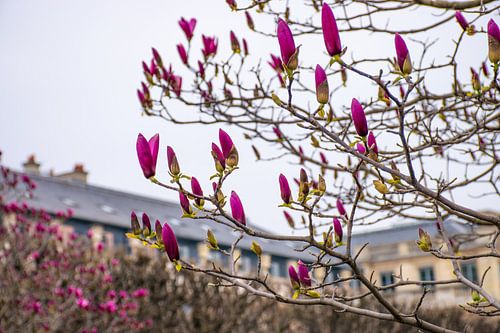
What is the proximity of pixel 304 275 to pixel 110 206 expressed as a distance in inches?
1256

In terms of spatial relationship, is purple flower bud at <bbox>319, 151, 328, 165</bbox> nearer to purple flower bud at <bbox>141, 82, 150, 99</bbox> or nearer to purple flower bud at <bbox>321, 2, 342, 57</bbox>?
purple flower bud at <bbox>141, 82, 150, 99</bbox>

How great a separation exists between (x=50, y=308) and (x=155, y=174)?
758 centimetres

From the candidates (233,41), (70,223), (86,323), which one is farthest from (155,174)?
(70,223)

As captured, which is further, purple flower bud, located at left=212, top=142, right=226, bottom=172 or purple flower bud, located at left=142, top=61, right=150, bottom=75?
purple flower bud, located at left=142, top=61, right=150, bottom=75

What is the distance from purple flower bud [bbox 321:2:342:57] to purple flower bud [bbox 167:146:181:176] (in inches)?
23.9

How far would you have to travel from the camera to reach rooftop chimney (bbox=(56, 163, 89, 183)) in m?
35.7

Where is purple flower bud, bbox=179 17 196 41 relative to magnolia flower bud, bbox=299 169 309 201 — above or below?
above

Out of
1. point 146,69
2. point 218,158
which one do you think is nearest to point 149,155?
point 218,158

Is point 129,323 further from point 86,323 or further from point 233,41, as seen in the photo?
point 233,41

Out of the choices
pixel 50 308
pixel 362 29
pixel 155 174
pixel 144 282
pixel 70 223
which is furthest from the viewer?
pixel 70 223

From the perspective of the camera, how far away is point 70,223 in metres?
28.6

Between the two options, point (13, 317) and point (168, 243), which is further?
point (13, 317)

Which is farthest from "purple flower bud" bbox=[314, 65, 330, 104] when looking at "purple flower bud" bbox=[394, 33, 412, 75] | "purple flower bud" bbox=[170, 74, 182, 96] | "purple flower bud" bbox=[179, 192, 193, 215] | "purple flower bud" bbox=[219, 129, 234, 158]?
"purple flower bud" bbox=[170, 74, 182, 96]

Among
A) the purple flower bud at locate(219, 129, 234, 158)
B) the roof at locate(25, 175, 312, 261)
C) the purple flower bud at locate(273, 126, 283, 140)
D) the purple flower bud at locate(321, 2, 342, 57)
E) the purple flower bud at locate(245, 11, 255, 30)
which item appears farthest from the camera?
the roof at locate(25, 175, 312, 261)
